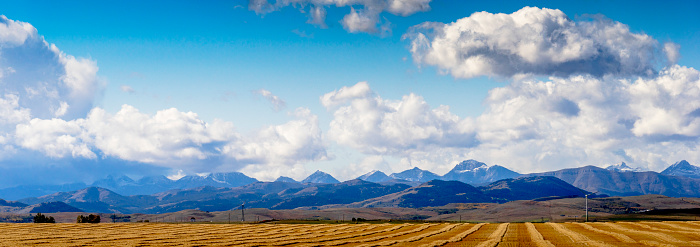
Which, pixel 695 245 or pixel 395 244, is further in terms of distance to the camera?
pixel 395 244

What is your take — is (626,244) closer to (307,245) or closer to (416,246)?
(416,246)

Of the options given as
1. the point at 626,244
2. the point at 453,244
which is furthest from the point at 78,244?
the point at 626,244

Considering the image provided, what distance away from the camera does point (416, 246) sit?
72188mm

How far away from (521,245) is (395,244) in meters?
16.2

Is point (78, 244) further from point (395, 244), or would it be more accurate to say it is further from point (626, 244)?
point (626, 244)

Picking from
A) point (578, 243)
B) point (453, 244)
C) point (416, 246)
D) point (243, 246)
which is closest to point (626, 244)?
point (578, 243)

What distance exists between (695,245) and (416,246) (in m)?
34.4

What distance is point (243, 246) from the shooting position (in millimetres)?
72938

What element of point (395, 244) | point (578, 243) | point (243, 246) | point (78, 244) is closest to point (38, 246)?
point (78, 244)

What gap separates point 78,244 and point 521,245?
5766 centimetres

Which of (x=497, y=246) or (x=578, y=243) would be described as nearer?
(x=497, y=246)

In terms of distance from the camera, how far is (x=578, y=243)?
7588 centimetres

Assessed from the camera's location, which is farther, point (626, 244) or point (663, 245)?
point (626, 244)

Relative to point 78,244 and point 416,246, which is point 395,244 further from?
point 78,244
